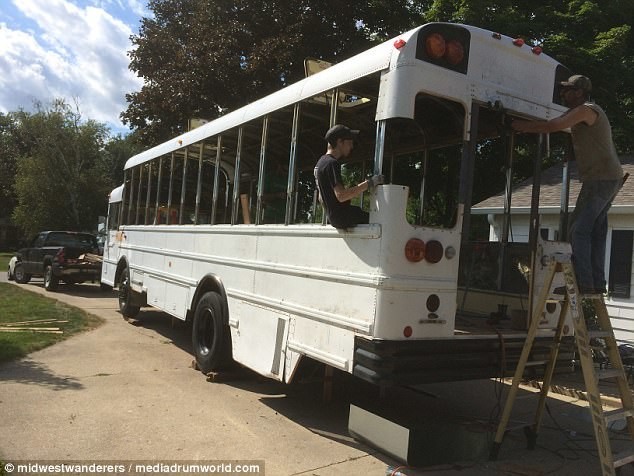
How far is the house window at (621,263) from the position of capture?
9.21m

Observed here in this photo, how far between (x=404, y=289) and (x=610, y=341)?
1.66 metres

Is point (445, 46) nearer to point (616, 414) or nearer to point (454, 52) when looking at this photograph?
→ point (454, 52)

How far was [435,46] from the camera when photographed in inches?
156

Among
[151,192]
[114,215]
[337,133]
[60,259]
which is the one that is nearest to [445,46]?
[337,133]

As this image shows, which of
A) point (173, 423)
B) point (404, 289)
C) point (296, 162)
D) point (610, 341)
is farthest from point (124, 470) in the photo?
point (610, 341)

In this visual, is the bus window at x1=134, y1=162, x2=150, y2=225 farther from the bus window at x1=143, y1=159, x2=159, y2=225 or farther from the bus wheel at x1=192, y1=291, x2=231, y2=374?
the bus wheel at x1=192, y1=291, x2=231, y2=374

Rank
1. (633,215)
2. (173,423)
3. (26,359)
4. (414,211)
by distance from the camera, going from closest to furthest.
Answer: (173,423) < (414,211) < (26,359) < (633,215)

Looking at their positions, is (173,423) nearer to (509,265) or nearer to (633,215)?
(509,265)

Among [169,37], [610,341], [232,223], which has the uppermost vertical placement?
[169,37]

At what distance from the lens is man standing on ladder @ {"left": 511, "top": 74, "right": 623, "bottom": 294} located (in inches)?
163

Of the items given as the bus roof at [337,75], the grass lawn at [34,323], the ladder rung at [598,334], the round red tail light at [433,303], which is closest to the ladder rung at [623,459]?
the ladder rung at [598,334]

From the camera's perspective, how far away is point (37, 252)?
55.3ft

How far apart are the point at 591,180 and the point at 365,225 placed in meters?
1.82

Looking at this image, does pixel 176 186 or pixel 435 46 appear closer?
pixel 435 46
